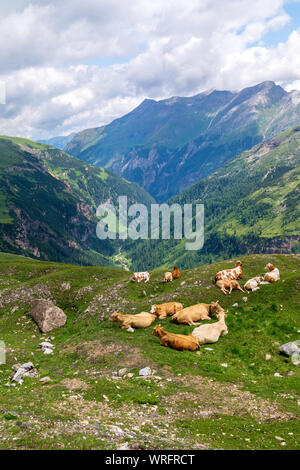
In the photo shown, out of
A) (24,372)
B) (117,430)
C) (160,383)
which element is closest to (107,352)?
(24,372)

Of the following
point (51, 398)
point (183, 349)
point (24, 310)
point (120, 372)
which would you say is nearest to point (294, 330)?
point (183, 349)

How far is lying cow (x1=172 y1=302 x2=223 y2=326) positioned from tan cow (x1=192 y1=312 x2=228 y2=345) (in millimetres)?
2610

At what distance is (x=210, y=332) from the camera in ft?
76.8

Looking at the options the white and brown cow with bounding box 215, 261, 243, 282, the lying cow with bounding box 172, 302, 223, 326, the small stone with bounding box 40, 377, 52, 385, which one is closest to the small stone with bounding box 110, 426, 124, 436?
the small stone with bounding box 40, 377, 52, 385

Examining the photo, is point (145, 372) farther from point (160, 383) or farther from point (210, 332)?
point (210, 332)

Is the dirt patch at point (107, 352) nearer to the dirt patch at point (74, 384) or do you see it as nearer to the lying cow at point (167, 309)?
the dirt patch at point (74, 384)

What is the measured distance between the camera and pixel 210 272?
123 ft

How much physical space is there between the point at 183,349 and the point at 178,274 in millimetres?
18342

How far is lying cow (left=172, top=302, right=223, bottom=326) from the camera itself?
1062 inches

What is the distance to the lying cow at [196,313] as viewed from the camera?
27.0 metres

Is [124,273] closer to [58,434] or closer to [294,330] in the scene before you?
[294,330]

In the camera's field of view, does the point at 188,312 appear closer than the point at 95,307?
Yes

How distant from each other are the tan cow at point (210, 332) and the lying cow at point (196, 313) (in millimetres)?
2610

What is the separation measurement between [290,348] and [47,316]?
2701 cm
